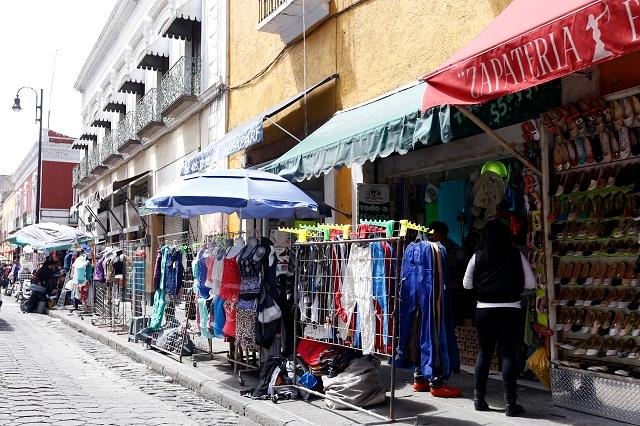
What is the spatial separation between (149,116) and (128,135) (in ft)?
10.6

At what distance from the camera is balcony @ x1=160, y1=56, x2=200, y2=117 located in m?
16.4

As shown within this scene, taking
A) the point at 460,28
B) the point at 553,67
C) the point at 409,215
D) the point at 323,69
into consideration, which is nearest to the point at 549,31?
the point at 553,67

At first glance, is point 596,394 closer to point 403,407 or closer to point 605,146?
point 403,407

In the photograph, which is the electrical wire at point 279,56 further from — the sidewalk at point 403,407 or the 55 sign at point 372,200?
the sidewalk at point 403,407

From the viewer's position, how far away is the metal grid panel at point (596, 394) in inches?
202

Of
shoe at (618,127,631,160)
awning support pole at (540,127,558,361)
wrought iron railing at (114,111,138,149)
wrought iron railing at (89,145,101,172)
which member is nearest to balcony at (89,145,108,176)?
wrought iron railing at (89,145,101,172)

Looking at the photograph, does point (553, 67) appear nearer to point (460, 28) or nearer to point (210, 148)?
point (460, 28)

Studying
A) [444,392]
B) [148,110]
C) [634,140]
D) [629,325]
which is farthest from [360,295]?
[148,110]

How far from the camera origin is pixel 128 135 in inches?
906

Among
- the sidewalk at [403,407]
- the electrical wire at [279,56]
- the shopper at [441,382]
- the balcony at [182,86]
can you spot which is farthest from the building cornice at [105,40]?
the shopper at [441,382]

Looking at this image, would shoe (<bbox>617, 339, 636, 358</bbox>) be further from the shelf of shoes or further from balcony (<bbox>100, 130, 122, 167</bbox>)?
balcony (<bbox>100, 130, 122, 167</bbox>)

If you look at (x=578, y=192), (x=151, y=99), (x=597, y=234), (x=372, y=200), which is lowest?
(x=597, y=234)

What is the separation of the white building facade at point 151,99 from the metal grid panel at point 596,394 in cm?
1029

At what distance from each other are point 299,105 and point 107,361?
5.38 metres
